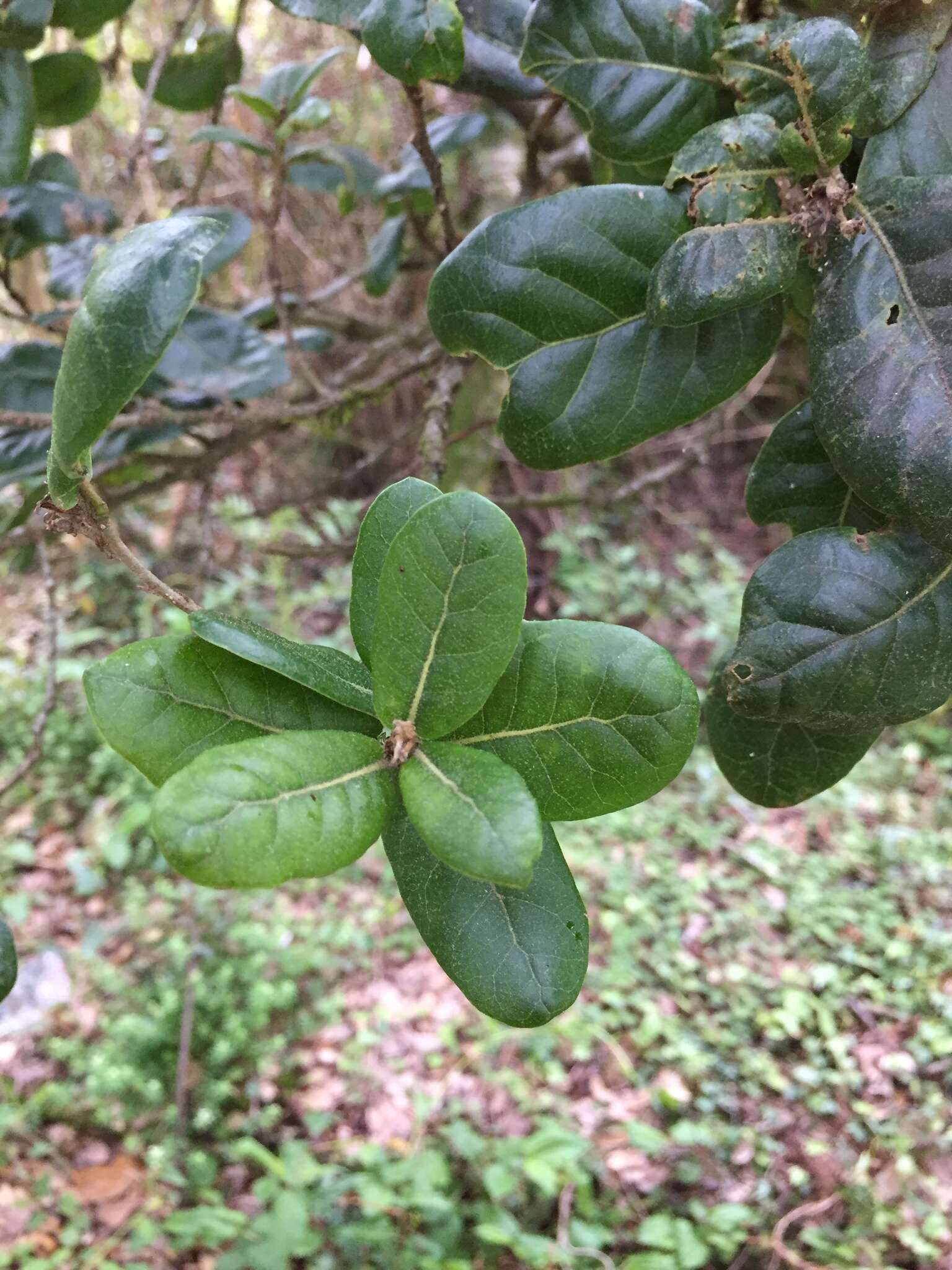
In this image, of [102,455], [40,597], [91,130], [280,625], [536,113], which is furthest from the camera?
[40,597]

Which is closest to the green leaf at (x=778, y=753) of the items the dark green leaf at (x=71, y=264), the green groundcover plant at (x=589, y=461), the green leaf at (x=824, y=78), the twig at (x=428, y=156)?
the green groundcover plant at (x=589, y=461)

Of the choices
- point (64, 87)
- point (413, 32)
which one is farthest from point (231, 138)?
point (413, 32)

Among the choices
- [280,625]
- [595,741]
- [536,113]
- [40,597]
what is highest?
[536,113]

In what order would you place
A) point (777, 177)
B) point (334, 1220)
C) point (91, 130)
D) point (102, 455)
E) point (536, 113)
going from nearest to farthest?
point (777, 177) → point (102, 455) → point (536, 113) → point (334, 1220) → point (91, 130)

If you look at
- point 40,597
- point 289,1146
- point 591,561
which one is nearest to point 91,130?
point 40,597

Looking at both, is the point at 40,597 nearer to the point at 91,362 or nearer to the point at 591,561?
the point at 591,561

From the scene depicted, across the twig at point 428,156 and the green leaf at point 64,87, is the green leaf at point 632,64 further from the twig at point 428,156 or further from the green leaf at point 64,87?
the green leaf at point 64,87

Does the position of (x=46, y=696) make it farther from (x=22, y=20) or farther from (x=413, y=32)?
(x=413, y=32)

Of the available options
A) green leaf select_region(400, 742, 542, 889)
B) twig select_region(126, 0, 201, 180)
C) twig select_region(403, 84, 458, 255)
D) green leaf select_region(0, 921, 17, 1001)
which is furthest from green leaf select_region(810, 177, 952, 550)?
twig select_region(126, 0, 201, 180)
